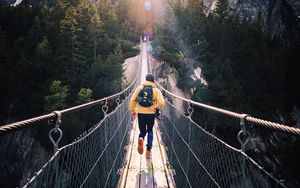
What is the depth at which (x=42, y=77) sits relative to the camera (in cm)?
4922

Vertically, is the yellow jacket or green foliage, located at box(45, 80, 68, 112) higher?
the yellow jacket

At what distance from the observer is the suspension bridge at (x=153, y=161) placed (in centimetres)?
227

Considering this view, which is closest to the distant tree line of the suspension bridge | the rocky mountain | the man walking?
the rocky mountain

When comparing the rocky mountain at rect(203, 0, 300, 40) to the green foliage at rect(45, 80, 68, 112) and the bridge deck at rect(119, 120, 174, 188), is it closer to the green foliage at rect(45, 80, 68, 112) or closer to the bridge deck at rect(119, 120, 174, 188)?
the green foliage at rect(45, 80, 68, 112)

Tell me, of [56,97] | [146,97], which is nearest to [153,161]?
[146,97]

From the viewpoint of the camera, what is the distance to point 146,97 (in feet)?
21.5

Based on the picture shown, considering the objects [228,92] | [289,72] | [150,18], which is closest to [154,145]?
[228,92]

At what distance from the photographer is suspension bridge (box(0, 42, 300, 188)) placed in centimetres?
227

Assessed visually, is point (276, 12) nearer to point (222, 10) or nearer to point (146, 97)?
point (222, 10)

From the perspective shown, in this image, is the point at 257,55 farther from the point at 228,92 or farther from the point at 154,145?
the point at 154,145

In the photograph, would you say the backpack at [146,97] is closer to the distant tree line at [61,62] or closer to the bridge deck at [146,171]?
the bridge deck at [146,171]

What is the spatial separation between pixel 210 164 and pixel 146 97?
286cm

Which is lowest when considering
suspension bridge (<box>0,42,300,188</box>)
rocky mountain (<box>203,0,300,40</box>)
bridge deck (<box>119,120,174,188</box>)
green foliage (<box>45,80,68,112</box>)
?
green foliage (<box>45,80,68,112</box>)

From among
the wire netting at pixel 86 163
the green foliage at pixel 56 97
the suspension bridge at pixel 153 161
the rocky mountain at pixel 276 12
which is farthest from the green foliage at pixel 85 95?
the rocky mountain at pixel 276 12
